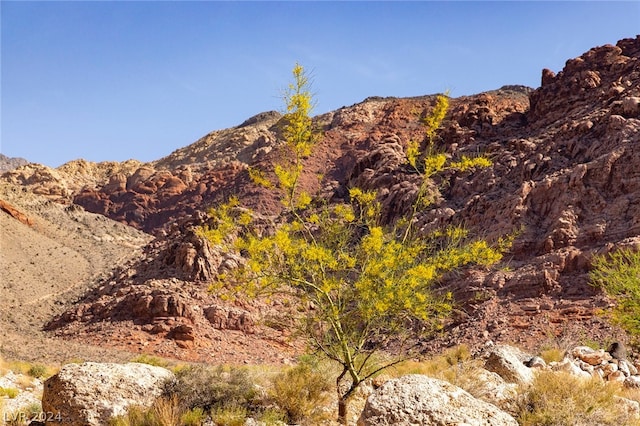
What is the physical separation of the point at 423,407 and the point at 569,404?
9.17ft

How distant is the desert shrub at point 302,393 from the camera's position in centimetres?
1003

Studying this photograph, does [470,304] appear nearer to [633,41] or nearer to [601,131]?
[601,131]

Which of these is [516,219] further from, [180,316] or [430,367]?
[180,316]

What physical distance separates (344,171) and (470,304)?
44.3 meters

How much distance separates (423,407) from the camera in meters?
8.23

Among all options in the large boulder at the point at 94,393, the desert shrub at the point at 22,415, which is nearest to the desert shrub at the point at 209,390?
the large boulder at the point at 94,393

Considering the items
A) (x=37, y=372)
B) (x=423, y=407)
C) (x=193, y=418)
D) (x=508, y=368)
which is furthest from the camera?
(x=37, y=372)

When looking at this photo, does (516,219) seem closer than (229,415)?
No

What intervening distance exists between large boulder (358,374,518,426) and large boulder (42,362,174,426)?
4399 mm

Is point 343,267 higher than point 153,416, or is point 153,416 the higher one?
point 343,267

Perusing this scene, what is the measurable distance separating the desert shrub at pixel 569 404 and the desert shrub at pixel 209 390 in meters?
5.17

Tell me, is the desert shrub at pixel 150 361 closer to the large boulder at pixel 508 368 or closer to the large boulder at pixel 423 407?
the large boulder at pixel 508 368

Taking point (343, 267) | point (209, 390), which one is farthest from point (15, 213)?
point (343, 267)

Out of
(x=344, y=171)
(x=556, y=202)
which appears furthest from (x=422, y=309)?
(x=344, y=171)
